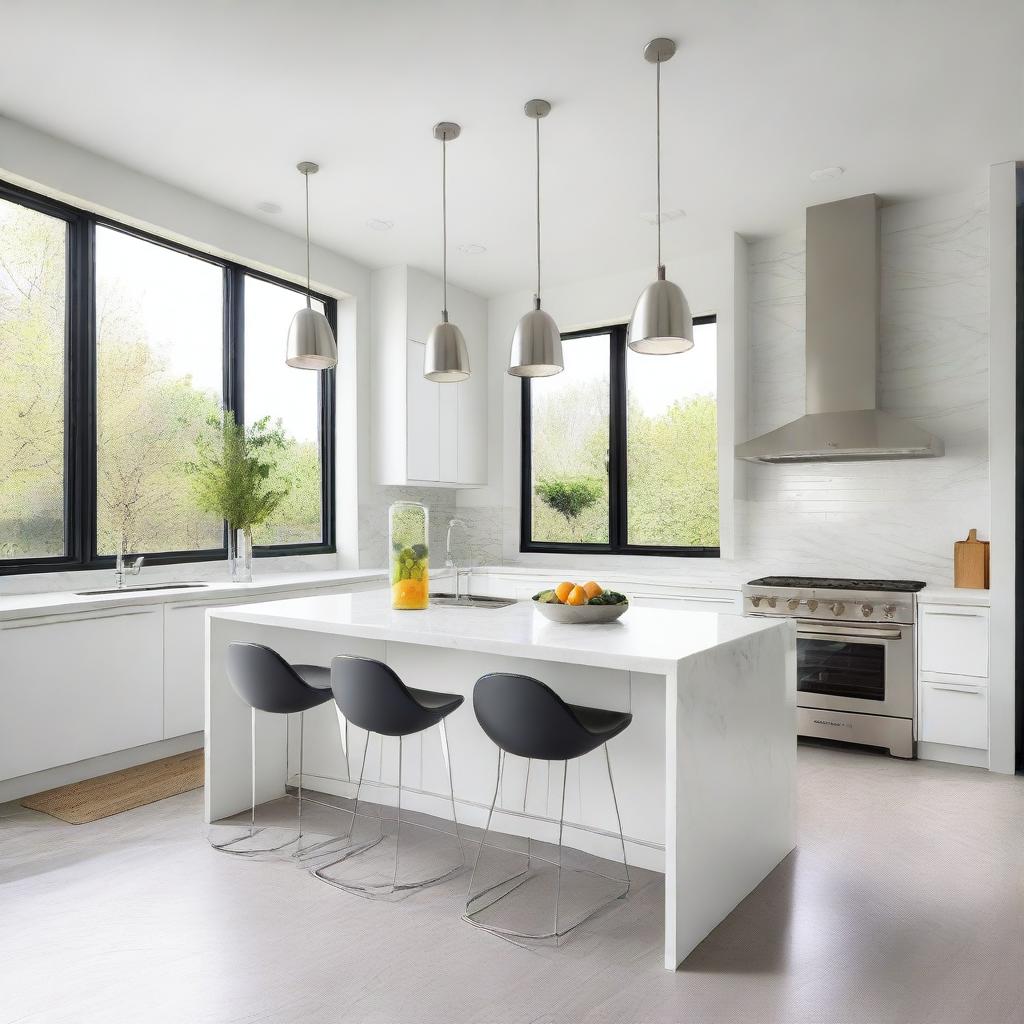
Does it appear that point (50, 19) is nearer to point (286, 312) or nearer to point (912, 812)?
point (286, 312)

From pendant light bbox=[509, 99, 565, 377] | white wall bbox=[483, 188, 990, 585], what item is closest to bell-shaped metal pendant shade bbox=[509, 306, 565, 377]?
pendant light bbox=[509, 99, 565, 377]

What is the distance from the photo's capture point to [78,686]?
3.55 meters

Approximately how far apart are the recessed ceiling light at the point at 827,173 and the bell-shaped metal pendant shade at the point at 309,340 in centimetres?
267

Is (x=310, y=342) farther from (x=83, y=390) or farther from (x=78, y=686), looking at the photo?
(x=78, y=686)

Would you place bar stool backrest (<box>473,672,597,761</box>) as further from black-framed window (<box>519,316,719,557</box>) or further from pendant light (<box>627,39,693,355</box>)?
black-framed window (<box>519,316,719,557</box>)

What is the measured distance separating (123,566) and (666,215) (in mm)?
3624

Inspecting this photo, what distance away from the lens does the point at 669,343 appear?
2.85 m

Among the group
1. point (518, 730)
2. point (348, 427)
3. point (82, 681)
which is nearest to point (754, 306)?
point (348, 427)

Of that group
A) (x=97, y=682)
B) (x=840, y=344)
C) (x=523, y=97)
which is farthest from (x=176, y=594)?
(x=840, y=344)

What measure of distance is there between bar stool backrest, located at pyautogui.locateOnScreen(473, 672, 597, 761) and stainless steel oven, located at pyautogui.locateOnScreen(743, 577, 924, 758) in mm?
2459

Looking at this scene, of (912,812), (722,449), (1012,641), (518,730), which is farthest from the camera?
(722,449)

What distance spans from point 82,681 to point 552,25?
10.9 ft

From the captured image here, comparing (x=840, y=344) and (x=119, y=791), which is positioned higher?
(x=840, y=344)

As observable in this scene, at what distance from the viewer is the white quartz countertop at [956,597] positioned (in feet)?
12.8
